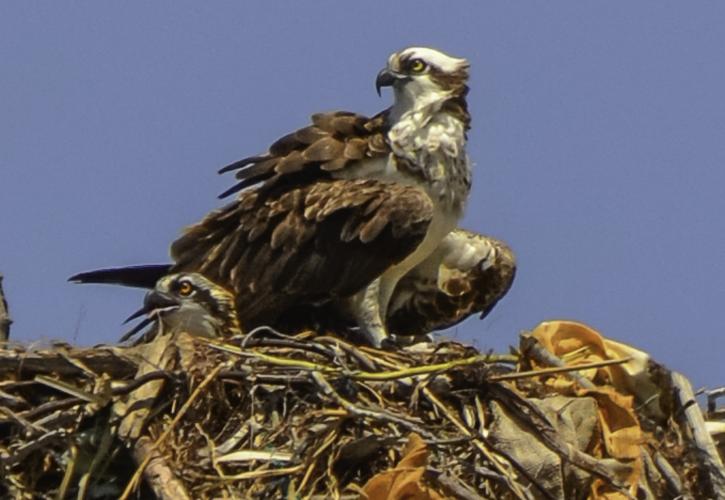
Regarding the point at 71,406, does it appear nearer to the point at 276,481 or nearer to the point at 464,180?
the point at 276,481

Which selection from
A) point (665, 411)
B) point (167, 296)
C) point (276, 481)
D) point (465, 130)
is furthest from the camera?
point (465, 130)

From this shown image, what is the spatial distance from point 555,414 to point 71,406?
1.79 metres

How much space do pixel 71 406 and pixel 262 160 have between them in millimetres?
2338

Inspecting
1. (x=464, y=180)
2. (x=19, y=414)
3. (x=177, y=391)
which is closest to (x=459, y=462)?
(x=177, y=391)

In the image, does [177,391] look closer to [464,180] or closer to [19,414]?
[19,414]

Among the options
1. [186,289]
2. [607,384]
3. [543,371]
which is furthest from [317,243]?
[543,371]

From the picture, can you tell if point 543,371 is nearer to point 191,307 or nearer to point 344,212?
point 344,212

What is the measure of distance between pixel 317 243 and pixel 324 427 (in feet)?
6.05

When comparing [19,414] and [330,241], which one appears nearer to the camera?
[19,414]

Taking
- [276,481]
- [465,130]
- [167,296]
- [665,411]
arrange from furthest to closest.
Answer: [465,130] → [167,296] → [665,411] → [276,481]

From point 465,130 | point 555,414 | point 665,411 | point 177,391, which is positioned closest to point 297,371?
point 177,391

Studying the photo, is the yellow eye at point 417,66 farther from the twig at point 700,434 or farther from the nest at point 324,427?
the twig at point 700,434

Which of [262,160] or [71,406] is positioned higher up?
[262,160]

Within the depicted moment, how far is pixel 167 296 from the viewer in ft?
31.3
